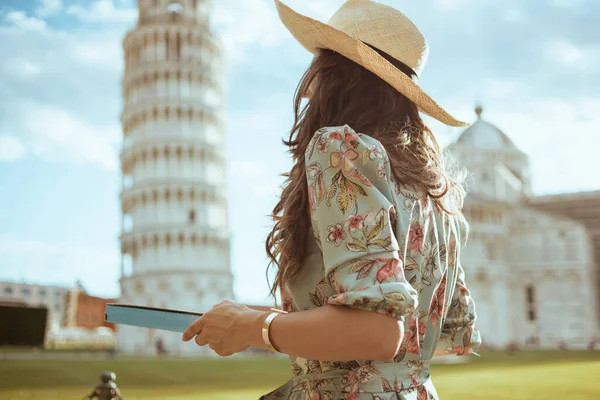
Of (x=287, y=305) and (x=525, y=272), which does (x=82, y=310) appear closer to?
(x=525, y=272)

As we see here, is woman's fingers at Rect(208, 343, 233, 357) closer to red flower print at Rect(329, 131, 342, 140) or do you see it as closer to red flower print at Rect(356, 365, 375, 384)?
red flower print at Rect(356, 365, 375, 384)

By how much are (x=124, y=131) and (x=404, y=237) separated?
177ft

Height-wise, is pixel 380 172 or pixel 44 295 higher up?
pixel 44 295

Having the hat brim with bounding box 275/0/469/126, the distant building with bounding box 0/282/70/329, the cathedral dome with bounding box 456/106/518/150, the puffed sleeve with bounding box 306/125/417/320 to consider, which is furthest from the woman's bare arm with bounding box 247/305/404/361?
the cathedral dome with bounding box 456/106/518/150

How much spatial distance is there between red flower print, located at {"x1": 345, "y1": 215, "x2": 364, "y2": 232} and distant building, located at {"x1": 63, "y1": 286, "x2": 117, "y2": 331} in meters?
59.6

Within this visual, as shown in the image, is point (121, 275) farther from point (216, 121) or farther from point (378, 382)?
point (378, 382)

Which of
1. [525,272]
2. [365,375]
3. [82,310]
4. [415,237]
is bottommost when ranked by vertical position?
[365,375]

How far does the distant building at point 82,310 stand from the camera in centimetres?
5903

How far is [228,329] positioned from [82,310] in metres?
62.3

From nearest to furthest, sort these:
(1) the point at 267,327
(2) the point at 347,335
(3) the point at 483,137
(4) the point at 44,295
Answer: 1. (2) the point at 347,335
2. (1) the point at 267,327
3. (4) the point at 44,295
4. (3) the point at 483,137

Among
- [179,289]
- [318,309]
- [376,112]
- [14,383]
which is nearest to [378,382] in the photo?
[318,309]

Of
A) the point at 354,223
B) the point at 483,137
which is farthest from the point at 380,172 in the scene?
the point at 483,137

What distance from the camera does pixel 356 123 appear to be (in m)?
1.84

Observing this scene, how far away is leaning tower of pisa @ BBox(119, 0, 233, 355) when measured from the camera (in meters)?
48.4
